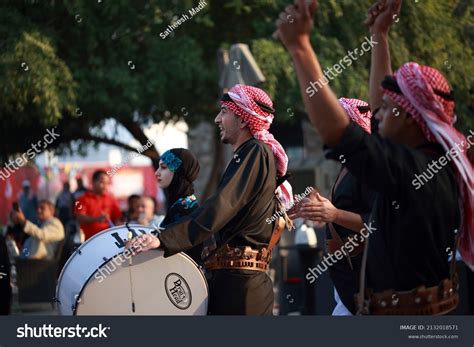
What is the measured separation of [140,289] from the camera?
562cm

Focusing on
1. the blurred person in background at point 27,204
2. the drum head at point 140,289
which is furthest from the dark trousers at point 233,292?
the blurred person in background at point 27,204

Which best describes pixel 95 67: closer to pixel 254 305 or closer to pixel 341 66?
pixel 341 66

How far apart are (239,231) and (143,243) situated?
0.55 meters

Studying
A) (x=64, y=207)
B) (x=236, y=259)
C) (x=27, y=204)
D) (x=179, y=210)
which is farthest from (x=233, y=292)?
(x=27, y=204)

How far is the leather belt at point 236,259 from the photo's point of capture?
579 cm

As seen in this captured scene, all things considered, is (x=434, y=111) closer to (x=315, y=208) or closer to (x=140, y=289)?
(x=315, y=208)

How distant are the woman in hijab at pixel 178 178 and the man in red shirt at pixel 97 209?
5202mm

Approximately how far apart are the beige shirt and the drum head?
8.53 m

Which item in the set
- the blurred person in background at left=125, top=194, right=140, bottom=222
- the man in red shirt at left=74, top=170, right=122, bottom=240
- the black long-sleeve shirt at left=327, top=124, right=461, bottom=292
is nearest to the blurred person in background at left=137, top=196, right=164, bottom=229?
the blurred person in background at left=125, top=194, right=140, bottom=222

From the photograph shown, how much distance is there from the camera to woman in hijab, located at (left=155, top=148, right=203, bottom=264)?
21.7 ft

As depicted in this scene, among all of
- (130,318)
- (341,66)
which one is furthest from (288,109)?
(130,318)

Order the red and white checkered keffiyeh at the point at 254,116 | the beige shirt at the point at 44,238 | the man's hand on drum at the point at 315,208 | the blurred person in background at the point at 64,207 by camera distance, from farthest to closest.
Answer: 1. the blurred person in background at the point at 64,207
2. the beige shirt at the point at 44,238
3. the red and white checkered keffiyeh at the point at 254,116
4. the man's hand on drum at the point at 315,208

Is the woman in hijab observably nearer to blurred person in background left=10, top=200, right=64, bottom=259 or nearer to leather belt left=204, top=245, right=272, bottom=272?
leather belt left=204, top=245, right=272, bottom=272

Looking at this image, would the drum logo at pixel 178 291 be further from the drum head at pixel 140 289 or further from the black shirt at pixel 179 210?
the black shirt at pixel 179 210
